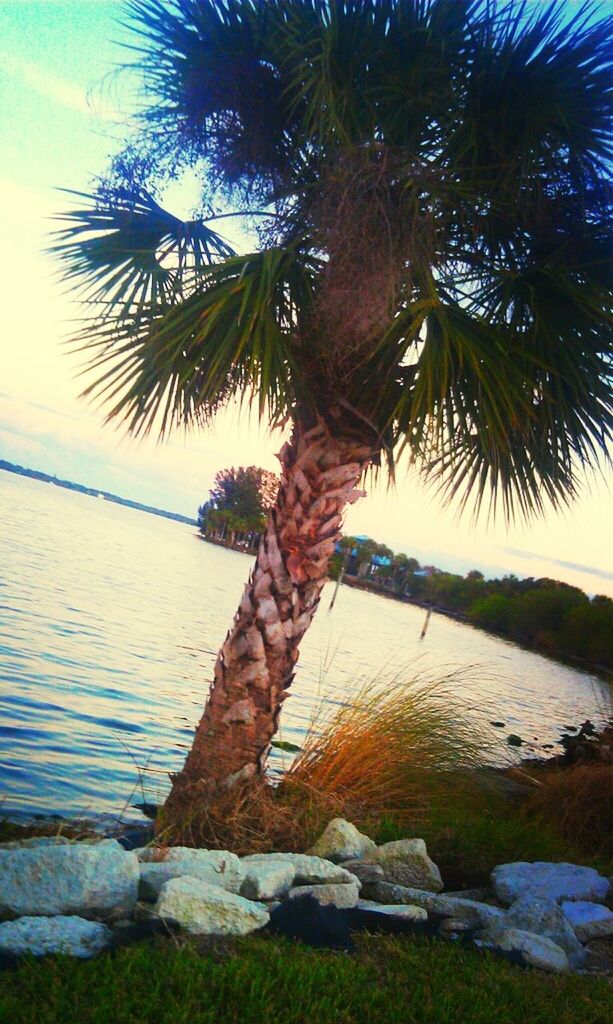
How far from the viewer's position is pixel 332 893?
16.0 feet

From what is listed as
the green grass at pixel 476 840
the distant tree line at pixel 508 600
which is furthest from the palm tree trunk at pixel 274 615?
the distant tree line at pixel 508 600

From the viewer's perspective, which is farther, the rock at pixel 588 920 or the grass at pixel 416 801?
the grass at pixel 416 801

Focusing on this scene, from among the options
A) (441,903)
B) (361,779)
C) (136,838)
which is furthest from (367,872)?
(136,838)

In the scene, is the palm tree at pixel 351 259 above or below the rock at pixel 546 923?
above

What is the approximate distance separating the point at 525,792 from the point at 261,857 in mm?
5021

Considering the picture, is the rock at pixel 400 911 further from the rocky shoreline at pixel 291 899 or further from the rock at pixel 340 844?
the rock at pixel 340 844

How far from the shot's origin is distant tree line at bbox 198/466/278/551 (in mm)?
116875

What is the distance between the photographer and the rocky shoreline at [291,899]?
4031 millimetres

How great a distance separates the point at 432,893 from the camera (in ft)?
18.0

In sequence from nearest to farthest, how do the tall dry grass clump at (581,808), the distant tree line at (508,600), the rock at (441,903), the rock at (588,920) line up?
the rock at (441,903)
the rock at (588,920)
the tall dry grass clump at (581,808)
the distant tree line at (508,600)

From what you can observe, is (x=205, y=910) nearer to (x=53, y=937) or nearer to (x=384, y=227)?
(x=53, y=937)

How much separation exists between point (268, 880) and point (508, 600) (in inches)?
3637

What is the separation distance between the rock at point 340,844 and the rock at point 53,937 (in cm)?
240

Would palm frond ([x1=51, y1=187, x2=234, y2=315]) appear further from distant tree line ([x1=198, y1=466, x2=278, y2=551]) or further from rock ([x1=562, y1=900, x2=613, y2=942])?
distant tree line ([x1=198, y1=466, x2=278, y2=551])
